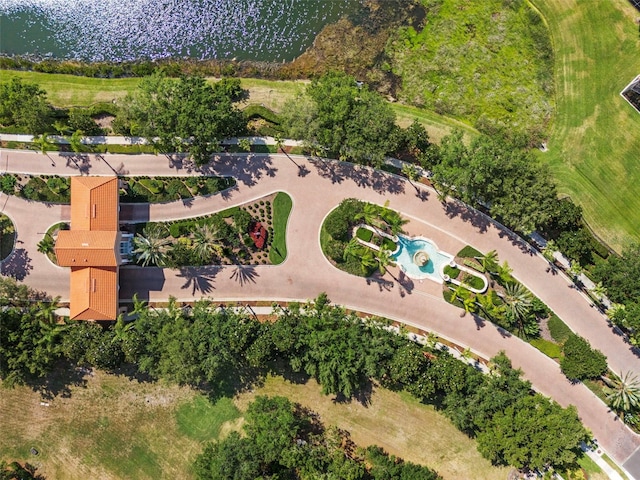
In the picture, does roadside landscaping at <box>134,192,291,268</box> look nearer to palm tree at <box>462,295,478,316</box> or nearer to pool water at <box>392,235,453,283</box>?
pool water at <box>392,235,453,283</box>

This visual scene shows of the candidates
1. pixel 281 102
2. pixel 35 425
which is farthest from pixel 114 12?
pixel 35 425

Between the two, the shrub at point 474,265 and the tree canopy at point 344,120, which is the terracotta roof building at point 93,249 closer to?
the tree canopy at point 344,120

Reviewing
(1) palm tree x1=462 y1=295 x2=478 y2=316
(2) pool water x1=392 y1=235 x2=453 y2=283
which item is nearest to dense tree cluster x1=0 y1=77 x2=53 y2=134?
(2) pool water x1=392 y1=235 x2=453 y2=283

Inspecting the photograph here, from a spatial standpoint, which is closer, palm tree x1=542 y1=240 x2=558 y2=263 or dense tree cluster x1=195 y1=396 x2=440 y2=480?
dense tree cluster x1=195 y1=396 x2=440 y2=480

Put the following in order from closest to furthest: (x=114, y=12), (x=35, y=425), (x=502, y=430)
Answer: (x=502, y=430) → (x=35, y=425) → (x=114, y=12)

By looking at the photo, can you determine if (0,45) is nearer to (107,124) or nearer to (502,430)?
(107,124)

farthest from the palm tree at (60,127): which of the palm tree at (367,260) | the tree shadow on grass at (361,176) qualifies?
the palm tree at (367,260)

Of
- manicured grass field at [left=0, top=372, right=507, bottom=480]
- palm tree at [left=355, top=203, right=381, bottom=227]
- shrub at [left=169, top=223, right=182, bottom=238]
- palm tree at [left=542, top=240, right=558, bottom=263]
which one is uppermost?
palm tree at [left=542, top=240, right=558, bottom=263]
